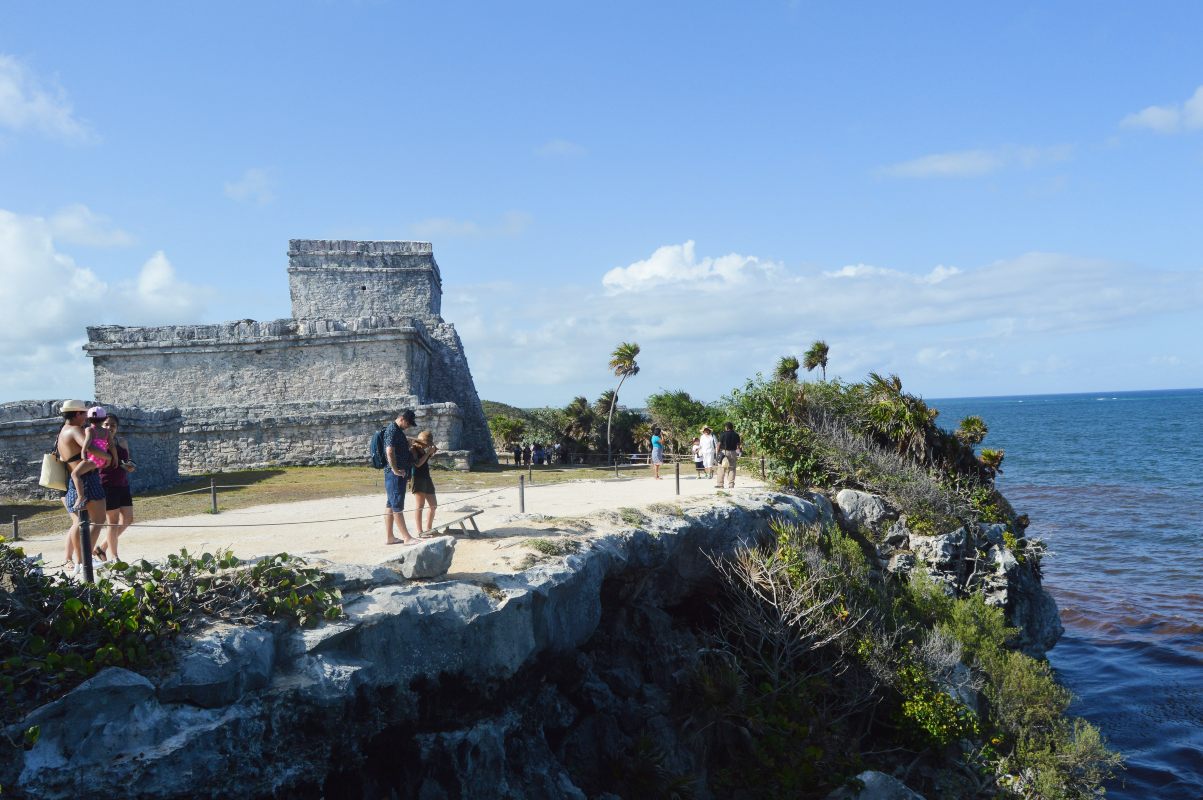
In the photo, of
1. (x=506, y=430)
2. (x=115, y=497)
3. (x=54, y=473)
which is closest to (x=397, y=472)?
(x=115, y=497)

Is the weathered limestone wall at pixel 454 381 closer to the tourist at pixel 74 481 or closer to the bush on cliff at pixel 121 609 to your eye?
the tourist at pixel 74 481

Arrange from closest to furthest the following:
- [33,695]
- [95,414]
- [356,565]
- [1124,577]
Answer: [33,695] → [356,565] → [95,414] → [1124,577]

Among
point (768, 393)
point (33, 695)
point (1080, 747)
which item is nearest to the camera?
point (33, 695)

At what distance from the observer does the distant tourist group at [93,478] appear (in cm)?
770

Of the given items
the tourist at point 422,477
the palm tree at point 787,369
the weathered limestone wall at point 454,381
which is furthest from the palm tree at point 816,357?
the tourist at point 422,477

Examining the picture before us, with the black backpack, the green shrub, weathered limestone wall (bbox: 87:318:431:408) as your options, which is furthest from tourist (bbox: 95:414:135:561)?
weathered limestone wall (bbox: 87:318:431:408)

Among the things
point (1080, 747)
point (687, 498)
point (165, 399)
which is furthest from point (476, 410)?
point (1080, 747)

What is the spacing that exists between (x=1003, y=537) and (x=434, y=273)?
17.9m

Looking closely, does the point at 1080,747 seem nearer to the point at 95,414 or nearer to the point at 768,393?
the point at 768,393

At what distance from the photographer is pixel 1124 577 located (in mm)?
20422

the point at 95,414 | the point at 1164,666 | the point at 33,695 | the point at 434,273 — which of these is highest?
the point at 434,273

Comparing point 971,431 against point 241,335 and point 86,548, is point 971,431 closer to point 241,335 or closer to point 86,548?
point 86,548

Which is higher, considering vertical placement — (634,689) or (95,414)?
(95,414)

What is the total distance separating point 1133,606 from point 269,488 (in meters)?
18.5
